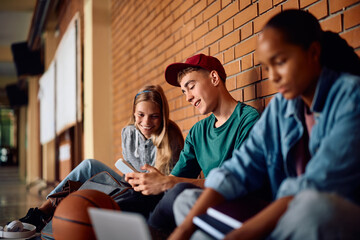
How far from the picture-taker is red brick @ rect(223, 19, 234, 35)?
228 cm

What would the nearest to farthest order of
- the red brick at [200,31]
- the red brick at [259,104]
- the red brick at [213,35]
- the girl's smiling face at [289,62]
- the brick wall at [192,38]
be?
1. the girl's smiling face at [289,62]
2. the brick wall at [192,38]
3. the red brick at [259,104]
4. the red brick at [213,35]
5. the red brick at [200,31]

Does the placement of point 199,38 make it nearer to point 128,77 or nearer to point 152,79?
point 152,79

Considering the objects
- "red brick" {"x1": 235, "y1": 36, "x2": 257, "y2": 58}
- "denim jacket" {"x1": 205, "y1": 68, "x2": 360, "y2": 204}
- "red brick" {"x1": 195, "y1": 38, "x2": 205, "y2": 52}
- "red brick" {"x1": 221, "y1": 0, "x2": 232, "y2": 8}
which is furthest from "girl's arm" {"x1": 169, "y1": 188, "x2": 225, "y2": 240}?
"red brick" {"x1": 195, "y1": 38, "x2": 205, "y2": 52}

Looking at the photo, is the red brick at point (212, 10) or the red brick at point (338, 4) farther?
the red brick at point (212, 10)

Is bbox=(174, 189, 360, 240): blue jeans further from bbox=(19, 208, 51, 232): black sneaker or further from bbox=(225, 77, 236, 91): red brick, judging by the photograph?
bbox=(19, 208, 51, 232): black sneaker

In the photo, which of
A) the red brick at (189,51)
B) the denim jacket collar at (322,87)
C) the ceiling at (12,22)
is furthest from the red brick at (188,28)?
the ceiling at (12,22)

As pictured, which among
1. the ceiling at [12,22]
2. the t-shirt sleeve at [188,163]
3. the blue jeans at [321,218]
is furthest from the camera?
the ceiling at [12,22]

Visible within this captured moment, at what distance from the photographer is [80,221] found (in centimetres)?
160

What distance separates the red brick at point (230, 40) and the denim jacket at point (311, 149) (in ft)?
3.35

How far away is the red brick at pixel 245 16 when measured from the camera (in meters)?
2.06

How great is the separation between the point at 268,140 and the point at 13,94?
39.0 feet

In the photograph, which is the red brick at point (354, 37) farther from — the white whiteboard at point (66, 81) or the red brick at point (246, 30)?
the white whiteboard at point (66, 81)

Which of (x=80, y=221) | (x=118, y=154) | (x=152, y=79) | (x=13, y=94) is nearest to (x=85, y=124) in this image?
(x=118, y=154)

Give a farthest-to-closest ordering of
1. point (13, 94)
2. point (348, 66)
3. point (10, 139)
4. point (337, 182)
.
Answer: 1. point (10, 139)
2. point (13, 94)
3. point (348, 66)
4. point (337, 182)
